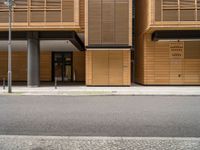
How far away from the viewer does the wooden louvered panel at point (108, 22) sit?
93.0 feet

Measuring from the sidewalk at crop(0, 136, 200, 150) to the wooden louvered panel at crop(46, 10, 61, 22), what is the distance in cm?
1978

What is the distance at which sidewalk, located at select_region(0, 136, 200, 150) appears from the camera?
22.1 feet

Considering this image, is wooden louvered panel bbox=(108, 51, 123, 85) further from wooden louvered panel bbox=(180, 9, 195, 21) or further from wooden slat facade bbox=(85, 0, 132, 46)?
wooden louvered panel bbox=(180, 9, 195, 21)

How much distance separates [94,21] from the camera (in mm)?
28453

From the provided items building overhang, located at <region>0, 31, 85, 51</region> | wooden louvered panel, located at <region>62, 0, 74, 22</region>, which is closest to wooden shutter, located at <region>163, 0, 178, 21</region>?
wooden louvered panel, located at <region>62, 0, 74, 22</region>

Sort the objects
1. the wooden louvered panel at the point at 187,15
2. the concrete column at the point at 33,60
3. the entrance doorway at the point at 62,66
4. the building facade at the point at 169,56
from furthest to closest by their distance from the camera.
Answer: the entrance doorway at the point at 62,66, the building facade at the point at 169,56, the concrete column at the point at 33,60, the wooden louvered panel at the point at 187,15

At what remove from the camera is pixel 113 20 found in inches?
1121

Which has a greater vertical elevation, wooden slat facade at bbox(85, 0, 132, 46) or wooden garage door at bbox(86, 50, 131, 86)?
wooden slat facade at bbox(85, 0, 132, 46)

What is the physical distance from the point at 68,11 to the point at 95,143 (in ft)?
67.4

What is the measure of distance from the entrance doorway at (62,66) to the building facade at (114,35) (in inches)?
344

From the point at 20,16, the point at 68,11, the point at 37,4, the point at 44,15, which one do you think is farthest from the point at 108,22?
the point at 20,16

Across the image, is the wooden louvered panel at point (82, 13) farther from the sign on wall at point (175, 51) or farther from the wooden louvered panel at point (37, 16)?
the sign on wall at point (175, 51)

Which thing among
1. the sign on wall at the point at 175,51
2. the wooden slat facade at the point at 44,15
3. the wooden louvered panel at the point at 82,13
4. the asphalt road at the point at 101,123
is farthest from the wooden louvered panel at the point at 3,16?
the asphalt road at the point at 101,123

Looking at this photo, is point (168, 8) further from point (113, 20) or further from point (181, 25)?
point (113, 20)
